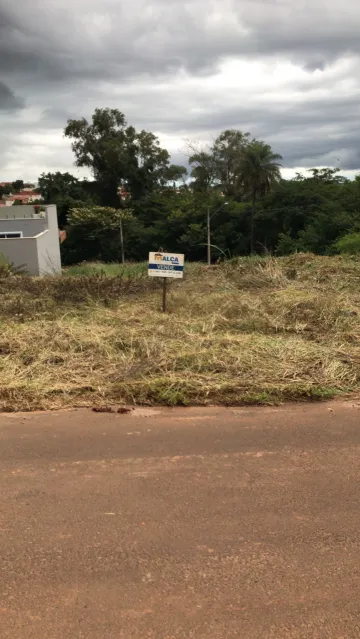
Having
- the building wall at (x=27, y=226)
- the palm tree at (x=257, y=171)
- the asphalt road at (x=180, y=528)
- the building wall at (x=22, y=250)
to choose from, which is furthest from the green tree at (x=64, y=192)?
the asphalt road at (x=180, y=528)

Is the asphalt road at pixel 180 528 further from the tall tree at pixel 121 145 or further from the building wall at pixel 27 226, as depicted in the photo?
the tall tree at pixel 121 145

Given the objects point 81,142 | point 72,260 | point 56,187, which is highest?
point 81,142

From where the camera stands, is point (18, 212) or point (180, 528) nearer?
point (180, 528)

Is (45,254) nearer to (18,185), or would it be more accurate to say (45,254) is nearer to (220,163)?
(220,163)

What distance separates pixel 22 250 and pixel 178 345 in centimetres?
1870

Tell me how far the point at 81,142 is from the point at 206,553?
211 ft

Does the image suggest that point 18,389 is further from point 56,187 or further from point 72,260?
point 56,187

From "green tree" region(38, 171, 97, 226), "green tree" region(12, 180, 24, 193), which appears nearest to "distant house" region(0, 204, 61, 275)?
"green tree" region(38, 171, 97, 226)

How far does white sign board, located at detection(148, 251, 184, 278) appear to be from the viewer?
6770mm

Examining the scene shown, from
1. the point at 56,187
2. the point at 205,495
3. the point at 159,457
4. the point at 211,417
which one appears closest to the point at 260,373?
the point at 211,417

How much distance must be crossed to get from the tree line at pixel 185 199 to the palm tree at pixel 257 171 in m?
0.10

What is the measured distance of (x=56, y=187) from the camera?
60125 mm

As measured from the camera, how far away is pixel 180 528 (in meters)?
2.49

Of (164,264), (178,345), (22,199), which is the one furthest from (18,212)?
(22,199)
